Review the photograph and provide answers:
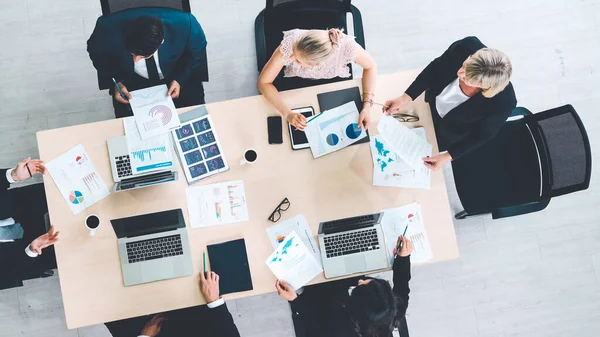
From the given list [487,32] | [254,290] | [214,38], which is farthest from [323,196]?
[487,32]

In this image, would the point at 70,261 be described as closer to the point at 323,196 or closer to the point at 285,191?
the point at 285,191

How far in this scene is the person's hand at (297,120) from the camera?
7.14 ft

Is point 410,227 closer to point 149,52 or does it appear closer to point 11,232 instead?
point 149,52

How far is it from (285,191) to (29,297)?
182cm

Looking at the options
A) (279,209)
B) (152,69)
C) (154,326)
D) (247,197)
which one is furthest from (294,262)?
(152,69)

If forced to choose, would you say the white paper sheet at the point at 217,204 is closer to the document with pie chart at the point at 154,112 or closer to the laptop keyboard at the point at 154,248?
the laptop keyboard at the point at 154,248

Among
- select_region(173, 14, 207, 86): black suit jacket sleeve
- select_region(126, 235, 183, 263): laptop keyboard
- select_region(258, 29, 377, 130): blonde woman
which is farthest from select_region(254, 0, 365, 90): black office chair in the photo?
select_region(126, 235, 183, 263): laptop keyboard

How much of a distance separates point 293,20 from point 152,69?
2.55ft

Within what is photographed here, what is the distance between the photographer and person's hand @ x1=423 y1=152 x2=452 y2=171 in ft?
7.26

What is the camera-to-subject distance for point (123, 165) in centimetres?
215

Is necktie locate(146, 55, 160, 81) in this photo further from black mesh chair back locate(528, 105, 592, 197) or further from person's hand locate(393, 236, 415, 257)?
black mesh chair back locate(528, 105, 592, 197)

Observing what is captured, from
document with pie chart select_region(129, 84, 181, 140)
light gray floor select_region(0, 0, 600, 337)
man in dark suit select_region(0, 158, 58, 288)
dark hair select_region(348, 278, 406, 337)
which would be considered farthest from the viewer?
light gray floor select_region(0, 0, 600, 337)

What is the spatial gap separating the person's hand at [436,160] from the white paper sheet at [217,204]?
2.88 ft

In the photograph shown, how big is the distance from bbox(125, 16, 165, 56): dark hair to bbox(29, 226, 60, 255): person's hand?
0.89m
